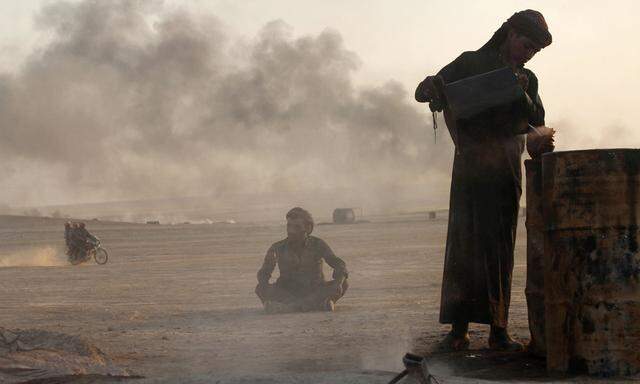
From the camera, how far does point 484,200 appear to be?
8023 mm

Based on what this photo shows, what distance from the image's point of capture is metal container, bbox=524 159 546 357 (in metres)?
7.13

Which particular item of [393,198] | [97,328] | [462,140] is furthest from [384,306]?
[393,198]

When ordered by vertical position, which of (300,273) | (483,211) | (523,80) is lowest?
(300,273)

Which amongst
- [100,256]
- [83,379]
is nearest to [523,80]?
[83,379]

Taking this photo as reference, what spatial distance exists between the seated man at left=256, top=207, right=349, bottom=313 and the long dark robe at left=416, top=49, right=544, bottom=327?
4.50 meters

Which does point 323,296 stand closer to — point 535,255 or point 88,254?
point 535,255

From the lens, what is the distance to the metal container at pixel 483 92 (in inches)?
294

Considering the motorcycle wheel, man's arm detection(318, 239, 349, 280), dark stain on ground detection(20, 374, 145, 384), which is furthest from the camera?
the motorcycle wheel

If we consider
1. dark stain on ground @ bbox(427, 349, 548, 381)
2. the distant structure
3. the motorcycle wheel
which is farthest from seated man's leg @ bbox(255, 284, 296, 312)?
the distant structure

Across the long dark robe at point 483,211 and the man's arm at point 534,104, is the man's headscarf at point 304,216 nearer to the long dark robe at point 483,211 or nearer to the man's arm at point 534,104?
the long dark robe at point 483,211

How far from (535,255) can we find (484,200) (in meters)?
0.79

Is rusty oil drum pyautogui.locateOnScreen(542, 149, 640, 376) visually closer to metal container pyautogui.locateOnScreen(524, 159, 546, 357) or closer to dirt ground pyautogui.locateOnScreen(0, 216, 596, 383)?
metal container pyautogui.locateOnScreen(524, 159, 546, 357)

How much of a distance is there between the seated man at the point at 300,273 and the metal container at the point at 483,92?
16.5 feet

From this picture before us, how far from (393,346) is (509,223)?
1.23 metres
